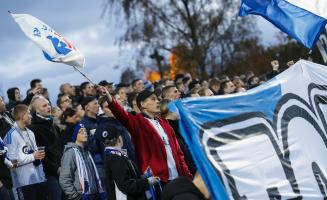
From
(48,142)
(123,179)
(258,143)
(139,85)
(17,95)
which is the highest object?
(17,95)

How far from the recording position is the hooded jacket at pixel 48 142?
9.12 metres

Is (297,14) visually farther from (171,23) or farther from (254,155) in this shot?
(171,23)

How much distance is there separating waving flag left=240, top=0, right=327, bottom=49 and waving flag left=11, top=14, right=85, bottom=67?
2230mm

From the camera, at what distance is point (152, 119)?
764cm

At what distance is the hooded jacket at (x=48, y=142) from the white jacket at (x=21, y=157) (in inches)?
14.8

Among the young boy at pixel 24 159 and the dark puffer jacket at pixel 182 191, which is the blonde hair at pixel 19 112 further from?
the dark puffer jacket at pixel 182 191

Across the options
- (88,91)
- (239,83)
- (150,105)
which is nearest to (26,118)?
(150,105)

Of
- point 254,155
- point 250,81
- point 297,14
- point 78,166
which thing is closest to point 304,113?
point 254,155

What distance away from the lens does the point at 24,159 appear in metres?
8.49

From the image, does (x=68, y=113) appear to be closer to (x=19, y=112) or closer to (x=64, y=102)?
(x=19, y=112)

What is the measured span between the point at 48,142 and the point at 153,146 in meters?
2.65

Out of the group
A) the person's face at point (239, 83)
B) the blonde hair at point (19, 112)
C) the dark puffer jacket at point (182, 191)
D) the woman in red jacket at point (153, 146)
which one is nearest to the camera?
the dark puffer jacket at point (182, 191)

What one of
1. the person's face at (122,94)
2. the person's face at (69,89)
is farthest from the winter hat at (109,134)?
the person's face at (69,89)

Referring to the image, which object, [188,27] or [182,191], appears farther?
[188,27]
